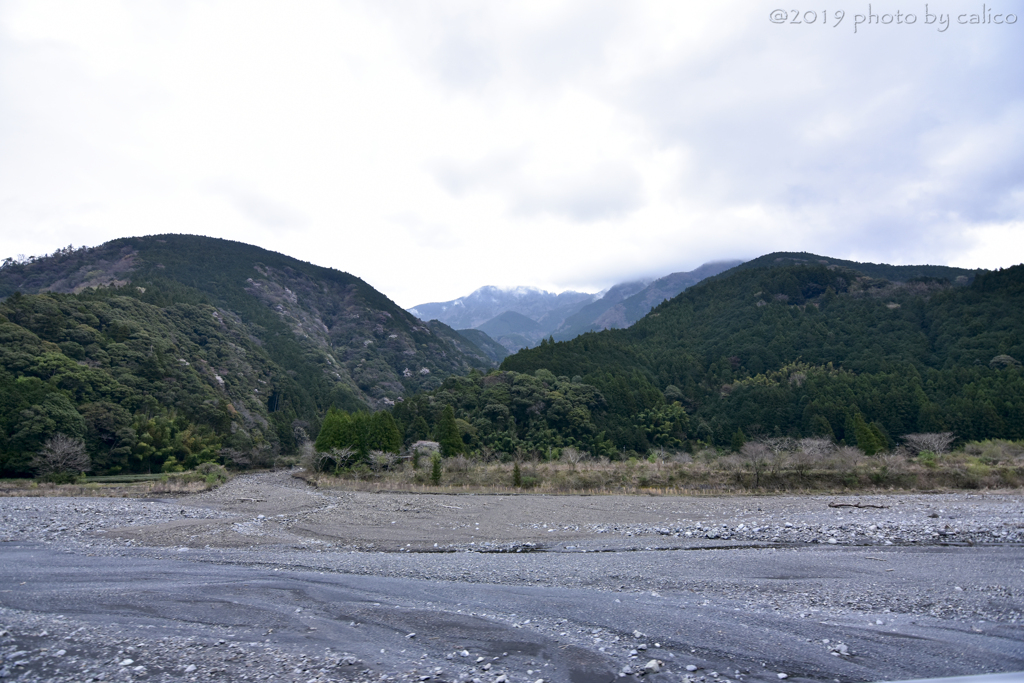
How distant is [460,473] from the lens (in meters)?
49.1

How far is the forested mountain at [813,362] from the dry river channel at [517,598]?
38994mm

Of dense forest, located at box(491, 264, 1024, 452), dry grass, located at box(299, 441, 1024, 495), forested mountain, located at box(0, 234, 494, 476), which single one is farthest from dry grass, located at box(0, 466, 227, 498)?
dense forest, located at box(491, 264, 1024, 452)

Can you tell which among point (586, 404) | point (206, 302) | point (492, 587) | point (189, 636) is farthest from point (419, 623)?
point (206, 302)

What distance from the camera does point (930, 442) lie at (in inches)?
2101

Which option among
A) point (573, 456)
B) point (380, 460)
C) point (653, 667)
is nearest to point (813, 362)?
point (573, 456)

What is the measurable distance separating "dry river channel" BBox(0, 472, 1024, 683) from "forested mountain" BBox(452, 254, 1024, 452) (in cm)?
3899

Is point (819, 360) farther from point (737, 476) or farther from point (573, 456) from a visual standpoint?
point (573, 456)

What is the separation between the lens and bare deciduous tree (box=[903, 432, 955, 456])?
5288 cm

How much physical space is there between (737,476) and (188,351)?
92341 mm

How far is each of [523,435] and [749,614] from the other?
53.1 meters

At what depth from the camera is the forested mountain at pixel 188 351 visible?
56062 millimetres

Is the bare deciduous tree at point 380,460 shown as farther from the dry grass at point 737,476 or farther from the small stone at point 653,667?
the small stone at point 653,667

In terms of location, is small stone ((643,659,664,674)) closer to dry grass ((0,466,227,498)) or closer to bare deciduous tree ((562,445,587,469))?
bare deciduous tree ((562,445,587,469))

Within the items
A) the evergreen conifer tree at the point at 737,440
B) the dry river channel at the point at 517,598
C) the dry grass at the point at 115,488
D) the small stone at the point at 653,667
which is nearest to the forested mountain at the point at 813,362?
the evergreen conifer tree at the point at 737,440
